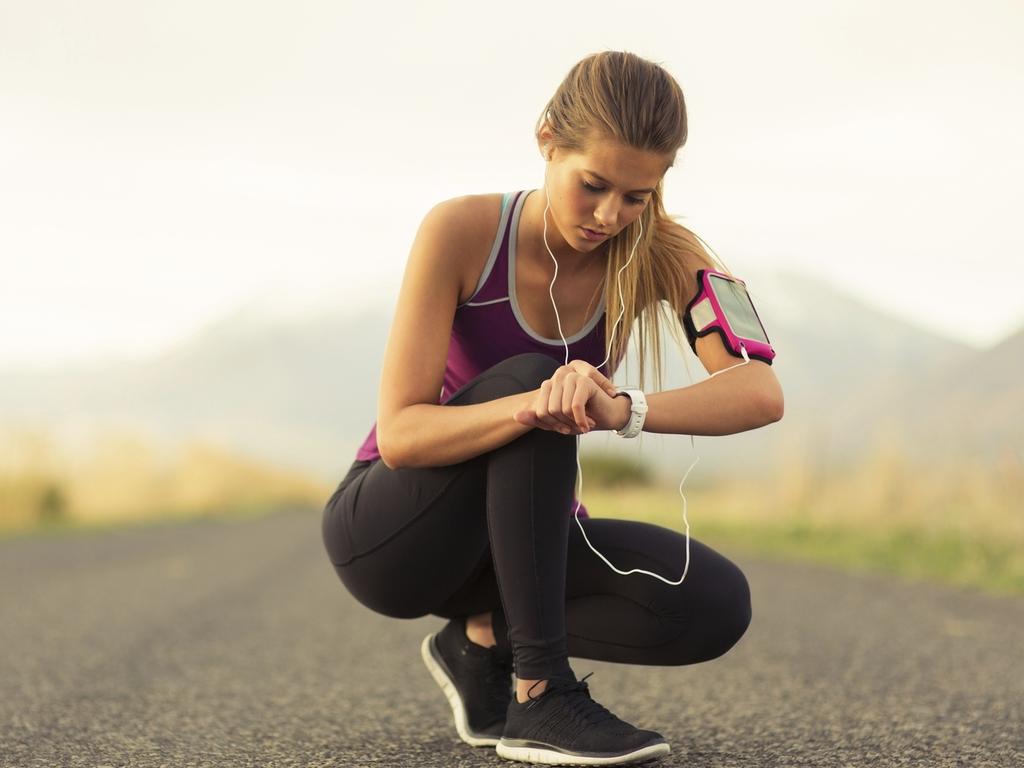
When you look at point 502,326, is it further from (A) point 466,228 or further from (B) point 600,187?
(B) point 600,187

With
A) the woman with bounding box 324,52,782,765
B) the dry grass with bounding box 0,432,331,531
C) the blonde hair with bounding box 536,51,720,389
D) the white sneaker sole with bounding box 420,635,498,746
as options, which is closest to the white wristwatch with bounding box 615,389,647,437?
the woman with bounding box 324,52,782,765

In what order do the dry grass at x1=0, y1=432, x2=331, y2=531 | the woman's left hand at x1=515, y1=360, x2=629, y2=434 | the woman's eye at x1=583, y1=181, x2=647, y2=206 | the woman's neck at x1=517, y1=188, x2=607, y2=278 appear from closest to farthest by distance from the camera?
the woman's left hand at x1=515, y1=360, x2=629, y2=434, the woman's eye at x1=583, y1=181, x2=647, y2=206, the woman's neck at x1=517, y1=188, x2=607, y2=278, the dry grass at x1=0, y1=432, x2=331, y2=531

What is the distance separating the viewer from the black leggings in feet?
7.35

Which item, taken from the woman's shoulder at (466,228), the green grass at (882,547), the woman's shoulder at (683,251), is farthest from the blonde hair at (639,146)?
the green grass at (882,547)

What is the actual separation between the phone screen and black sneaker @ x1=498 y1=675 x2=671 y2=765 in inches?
32.3

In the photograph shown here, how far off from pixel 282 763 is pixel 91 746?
0.50 m

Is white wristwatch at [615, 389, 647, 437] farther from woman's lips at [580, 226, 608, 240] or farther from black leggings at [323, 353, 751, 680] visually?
woman's lips at [580, 226, 608, 240]

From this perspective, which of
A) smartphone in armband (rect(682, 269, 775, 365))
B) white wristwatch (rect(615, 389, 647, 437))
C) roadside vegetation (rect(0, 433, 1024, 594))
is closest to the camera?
white wristwatch (rect(615, 389, 647, 437))

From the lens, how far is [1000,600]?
572cm

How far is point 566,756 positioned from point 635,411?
26.7 inches

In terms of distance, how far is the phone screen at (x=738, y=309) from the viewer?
2418 mm

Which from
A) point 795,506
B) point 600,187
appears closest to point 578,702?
point 600,187

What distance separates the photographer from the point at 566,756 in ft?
7.11

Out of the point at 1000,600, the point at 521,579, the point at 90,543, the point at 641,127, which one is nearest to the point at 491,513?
the point at 521,579
